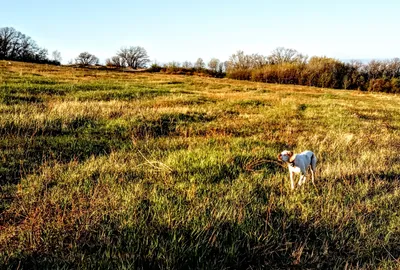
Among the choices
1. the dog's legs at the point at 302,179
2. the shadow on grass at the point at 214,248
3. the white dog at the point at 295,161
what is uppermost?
the white dog at the point at 295,161

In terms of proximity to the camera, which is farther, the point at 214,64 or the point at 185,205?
the point at 214,64

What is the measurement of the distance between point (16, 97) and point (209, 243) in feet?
46.5

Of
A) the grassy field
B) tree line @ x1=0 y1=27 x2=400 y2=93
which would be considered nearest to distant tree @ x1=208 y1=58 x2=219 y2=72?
tree line @ x1=0 y1=27 x2=400 y2=93

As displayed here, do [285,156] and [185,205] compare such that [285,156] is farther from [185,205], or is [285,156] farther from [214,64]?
[214,64]

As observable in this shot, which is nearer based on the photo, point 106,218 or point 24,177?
point 106,218

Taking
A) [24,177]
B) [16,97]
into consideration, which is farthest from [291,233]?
[16,97]

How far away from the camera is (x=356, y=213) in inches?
164

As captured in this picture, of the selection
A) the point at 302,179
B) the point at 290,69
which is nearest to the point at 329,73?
the point at 290,69

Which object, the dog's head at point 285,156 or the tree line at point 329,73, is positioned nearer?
the dog's head at point 285,156

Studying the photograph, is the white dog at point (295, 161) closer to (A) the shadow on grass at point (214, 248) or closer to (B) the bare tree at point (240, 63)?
(A) the shadow on grass at point (214, 248)

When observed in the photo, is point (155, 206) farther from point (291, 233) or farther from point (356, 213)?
point (356, 213)

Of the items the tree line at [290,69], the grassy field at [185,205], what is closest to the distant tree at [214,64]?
the tree line at [290,69]

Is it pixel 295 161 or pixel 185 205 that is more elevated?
pixel 295 161

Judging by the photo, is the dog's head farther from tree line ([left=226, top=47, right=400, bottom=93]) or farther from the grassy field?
tree line ([left=226, top=47, right=400, bottom=93])
